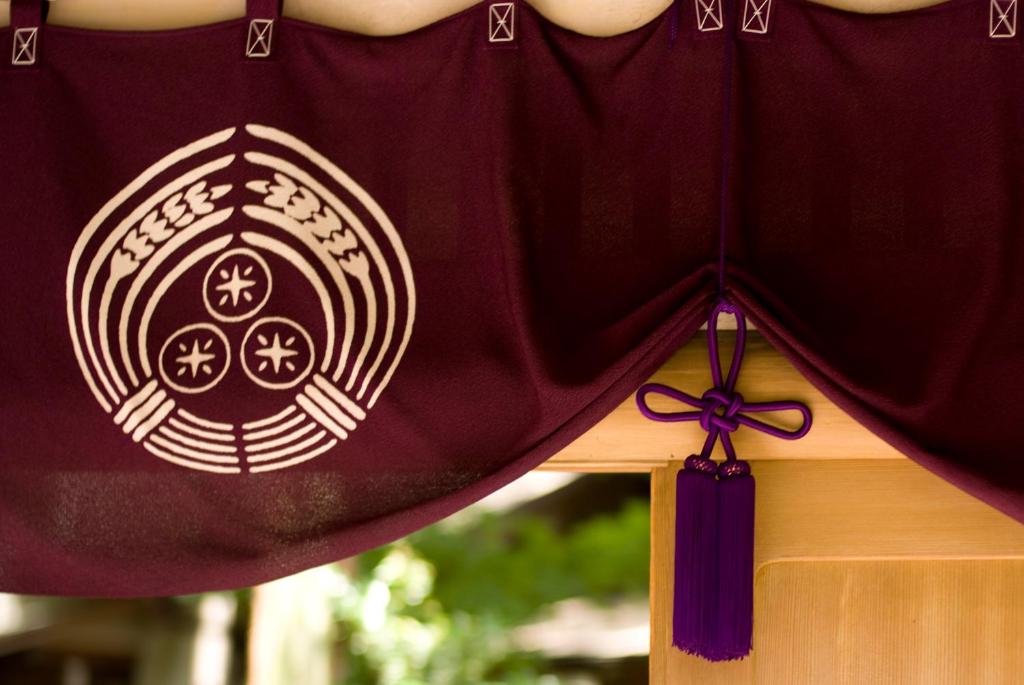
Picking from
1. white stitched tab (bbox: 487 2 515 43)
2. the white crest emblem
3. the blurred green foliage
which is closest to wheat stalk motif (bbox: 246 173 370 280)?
the white crest emblem

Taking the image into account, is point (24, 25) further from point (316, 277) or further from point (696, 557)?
point (696, 557)

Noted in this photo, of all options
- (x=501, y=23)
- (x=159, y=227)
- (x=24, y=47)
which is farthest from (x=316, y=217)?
(x=24, y=47)

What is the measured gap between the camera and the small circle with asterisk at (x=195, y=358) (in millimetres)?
1162

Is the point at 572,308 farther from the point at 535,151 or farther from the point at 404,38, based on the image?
the point at 404,38

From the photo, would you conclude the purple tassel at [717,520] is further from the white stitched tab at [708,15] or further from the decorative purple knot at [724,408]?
the white stitched tab at [708,15]

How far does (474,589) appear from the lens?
10.2 ft

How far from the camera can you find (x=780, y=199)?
1128 millimetres

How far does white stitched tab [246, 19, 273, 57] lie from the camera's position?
121cm

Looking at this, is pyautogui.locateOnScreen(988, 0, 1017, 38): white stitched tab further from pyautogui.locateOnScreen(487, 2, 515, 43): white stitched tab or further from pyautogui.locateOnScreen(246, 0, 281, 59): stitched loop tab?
pyautogui.locateOnScreen(246, 0, 281, 59): stitched loop tab

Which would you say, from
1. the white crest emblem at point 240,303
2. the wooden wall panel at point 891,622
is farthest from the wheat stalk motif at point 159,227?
the wooden wall panel at point 891,622

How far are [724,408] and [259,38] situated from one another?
2.18 feet

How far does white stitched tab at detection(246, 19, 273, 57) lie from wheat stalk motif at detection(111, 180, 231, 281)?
0.52 ft

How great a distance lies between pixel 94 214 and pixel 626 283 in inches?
23.8

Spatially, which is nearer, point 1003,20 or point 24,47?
point 1003,20
